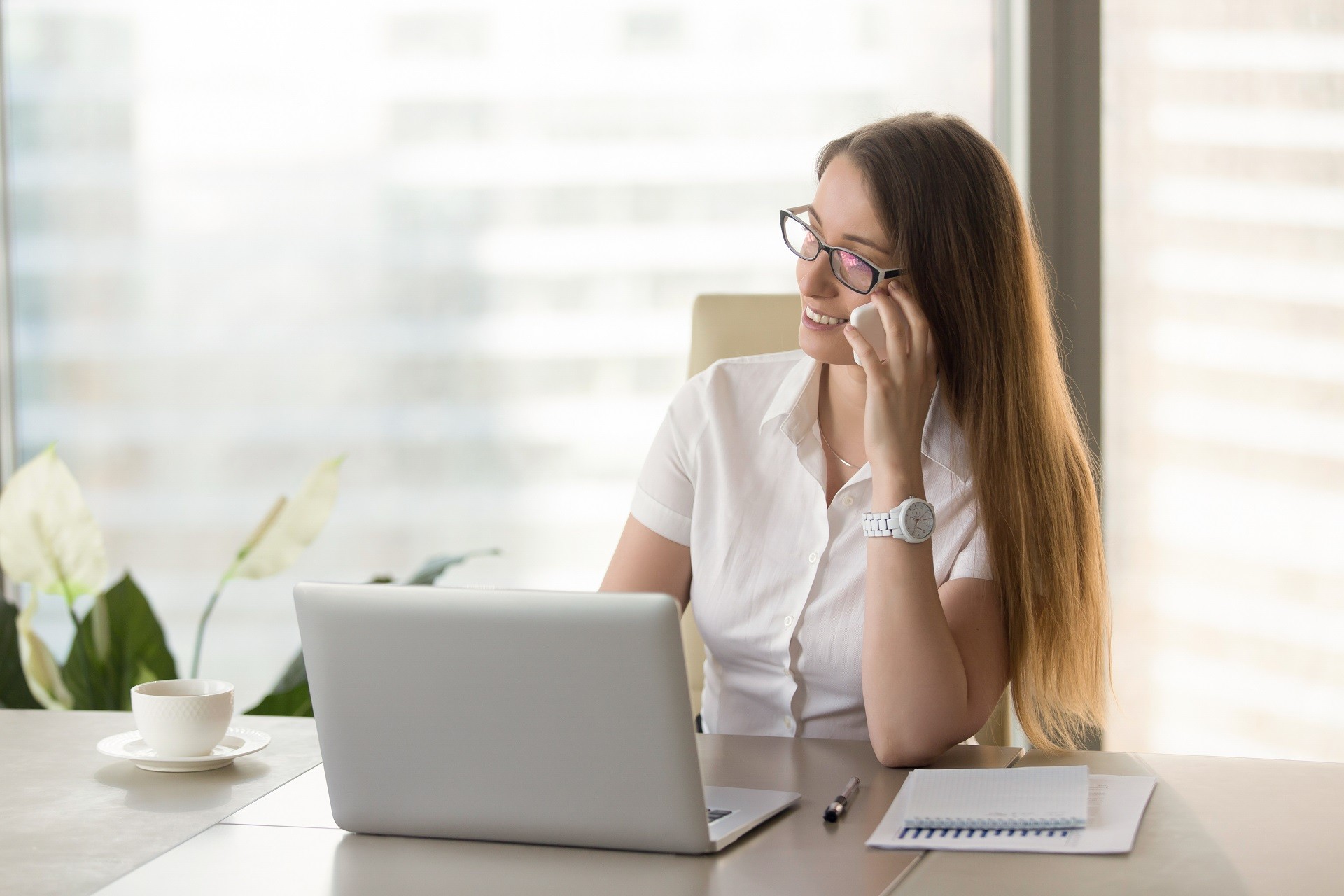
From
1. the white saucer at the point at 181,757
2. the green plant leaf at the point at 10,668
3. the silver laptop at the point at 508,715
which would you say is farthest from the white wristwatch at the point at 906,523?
the green plant leaf at the point at 10,668

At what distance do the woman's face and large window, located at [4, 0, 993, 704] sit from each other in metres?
1.06

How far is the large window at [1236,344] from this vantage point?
2266 mm

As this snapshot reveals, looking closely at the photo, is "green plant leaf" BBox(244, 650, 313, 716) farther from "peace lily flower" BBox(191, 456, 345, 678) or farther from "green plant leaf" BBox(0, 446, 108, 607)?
"green plant leaf" BBox(0, 446, 108, 607)

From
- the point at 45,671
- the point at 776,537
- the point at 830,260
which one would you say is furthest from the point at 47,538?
the point at 830,260

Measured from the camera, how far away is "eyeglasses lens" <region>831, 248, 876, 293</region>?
140cm

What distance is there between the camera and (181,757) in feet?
3.71

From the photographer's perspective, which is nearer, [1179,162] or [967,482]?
[967,482]

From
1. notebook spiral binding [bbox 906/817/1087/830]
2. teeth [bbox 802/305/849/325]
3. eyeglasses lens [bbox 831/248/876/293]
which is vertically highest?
eyeglasses lens [bbox 831/248/876/293]

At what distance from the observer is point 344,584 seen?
885mm

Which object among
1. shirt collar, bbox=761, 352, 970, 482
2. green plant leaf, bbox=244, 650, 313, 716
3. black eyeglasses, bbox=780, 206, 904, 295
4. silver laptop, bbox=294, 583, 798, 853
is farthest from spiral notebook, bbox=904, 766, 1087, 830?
green plant leaf, bbox=244, 650, 313, 716

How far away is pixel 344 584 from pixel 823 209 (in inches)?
31.4

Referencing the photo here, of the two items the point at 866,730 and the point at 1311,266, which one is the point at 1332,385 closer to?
the point at 1311,266

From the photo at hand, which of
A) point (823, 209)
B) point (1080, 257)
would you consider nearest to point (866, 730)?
point (823, 209)

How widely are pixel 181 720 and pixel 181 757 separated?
0.11 feet
